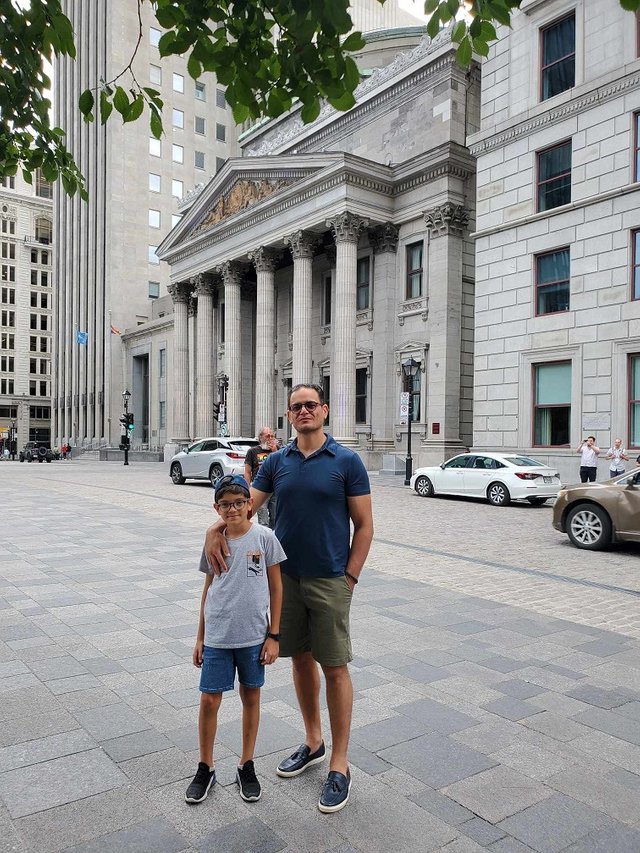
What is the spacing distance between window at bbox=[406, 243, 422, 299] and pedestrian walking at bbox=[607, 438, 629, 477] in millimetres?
16894

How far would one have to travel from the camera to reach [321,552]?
3627 mm

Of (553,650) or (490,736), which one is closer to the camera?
(490,736)

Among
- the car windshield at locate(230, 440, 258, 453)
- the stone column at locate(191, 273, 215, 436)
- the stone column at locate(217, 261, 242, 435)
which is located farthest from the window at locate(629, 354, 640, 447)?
the stone column at locate(191, 273, 215, 436)

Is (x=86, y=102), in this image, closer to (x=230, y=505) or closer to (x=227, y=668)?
Answer: (x=230, y=505)

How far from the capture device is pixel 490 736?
4.29 meters

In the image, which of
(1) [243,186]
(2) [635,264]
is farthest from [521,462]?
(1) [243,186]

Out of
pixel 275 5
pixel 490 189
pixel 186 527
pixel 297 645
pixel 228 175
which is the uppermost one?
pixel 228 175

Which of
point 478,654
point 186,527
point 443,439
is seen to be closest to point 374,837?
point 478,654

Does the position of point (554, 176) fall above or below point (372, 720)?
above

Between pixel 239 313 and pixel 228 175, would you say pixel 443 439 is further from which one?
pixel 228 175

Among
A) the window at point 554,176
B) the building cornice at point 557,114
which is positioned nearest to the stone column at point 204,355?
the building cornice at point 557,114

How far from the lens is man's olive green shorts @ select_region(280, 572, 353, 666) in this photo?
3621mm

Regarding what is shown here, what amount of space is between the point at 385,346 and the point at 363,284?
431 centimetres

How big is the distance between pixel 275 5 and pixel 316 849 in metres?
4.32
